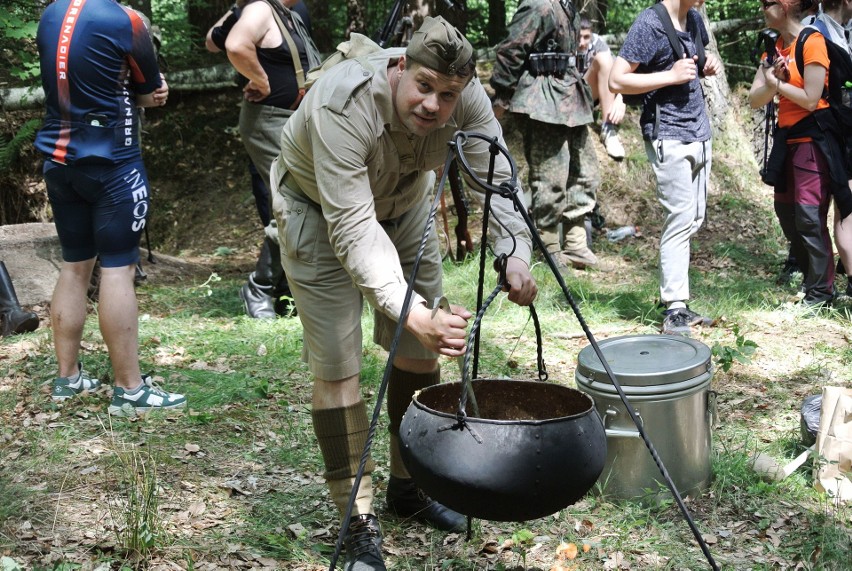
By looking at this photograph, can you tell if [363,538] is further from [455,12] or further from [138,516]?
[455,12]

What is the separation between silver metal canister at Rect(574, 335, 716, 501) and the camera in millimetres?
3572

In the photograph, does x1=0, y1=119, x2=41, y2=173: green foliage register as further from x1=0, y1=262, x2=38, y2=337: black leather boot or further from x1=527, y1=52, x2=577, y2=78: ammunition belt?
x1=527, y1=52, x2=577, y2=78: ammunition belt

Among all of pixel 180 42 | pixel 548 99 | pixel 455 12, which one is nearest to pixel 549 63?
pixel 548 99

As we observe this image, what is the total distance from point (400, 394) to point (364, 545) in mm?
671

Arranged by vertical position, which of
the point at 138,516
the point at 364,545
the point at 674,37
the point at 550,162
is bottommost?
the point at 364,545

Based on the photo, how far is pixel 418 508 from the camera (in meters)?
3.56

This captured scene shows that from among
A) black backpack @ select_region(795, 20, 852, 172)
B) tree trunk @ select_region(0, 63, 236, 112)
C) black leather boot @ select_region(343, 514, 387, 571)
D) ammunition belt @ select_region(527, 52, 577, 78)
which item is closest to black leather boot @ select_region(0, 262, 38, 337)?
black leather boot @ select_region(343, 514, 387, 571)

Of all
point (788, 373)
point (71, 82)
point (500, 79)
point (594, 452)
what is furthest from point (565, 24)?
point (594, 452)

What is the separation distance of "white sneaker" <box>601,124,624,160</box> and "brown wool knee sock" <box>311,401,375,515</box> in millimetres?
6369

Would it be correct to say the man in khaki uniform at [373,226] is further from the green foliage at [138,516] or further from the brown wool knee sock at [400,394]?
the green foliage at [138,516]

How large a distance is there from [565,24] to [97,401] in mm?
4509

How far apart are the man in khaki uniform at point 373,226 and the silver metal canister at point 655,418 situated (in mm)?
696

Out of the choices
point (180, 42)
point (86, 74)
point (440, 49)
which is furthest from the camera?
point (180, 42)

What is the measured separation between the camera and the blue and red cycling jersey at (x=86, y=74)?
420 cm
